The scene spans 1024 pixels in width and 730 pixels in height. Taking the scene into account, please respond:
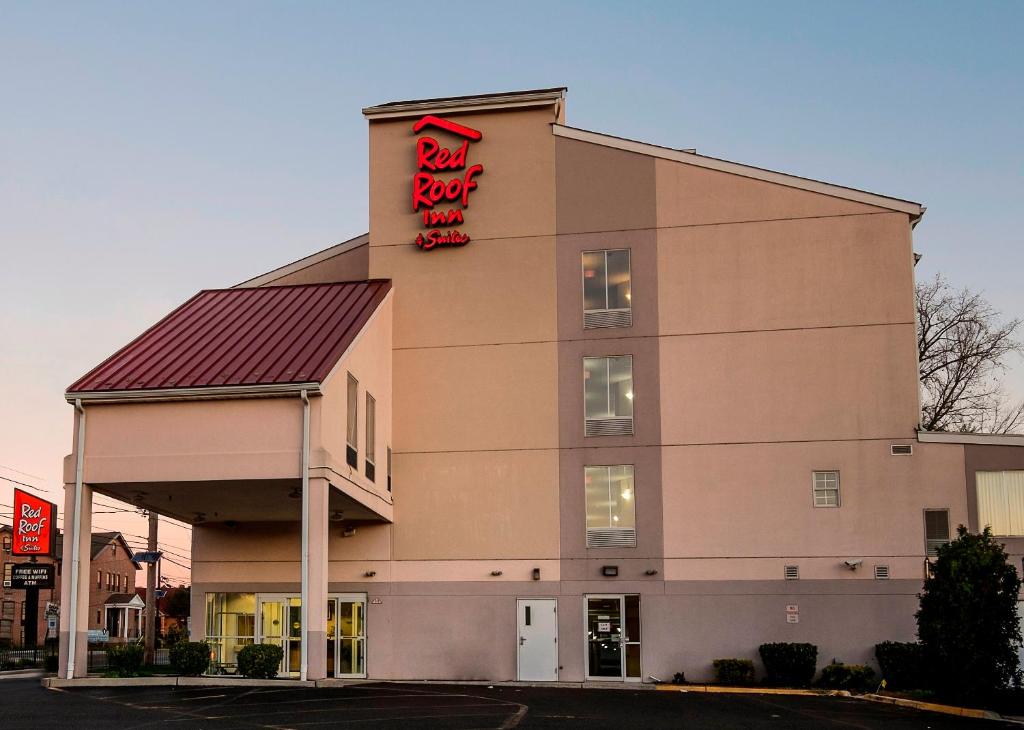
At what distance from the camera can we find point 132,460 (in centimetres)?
2588

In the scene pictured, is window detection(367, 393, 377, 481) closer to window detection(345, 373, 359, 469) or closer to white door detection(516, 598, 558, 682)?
window detection(345, 373, 359, 469)

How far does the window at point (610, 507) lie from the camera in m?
30.3

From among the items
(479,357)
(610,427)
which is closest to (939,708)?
(610,427)

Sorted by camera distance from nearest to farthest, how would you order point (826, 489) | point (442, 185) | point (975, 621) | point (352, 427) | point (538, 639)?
point (975, 621) < point (352, 427) < point (826, 489) < point (538, 639) < point (442, 185)

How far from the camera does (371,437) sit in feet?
97.5

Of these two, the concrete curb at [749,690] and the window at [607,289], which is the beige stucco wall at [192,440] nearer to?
the window at [607,289]

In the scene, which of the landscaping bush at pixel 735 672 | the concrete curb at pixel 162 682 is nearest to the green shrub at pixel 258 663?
the concrete curb at pixel 162 682

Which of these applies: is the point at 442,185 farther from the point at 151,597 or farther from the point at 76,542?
the point at 151,597

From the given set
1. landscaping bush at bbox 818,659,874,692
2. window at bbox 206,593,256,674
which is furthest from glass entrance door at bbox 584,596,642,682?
window at bbox 206,593,256,674

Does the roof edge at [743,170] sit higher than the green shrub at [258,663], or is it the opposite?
the roof edge at [743,170]

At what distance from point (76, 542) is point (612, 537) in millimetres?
12879

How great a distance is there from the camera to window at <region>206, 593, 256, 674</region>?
3166 cm

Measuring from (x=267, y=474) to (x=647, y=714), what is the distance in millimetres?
9387

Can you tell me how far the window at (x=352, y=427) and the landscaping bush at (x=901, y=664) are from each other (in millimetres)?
13261
